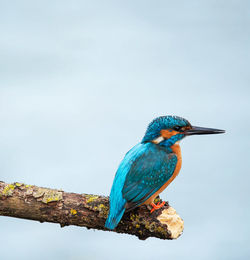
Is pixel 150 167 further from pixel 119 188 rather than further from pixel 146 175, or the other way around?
pixel 119 188

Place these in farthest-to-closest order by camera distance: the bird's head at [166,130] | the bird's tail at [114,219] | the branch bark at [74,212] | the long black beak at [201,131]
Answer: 1. the long black beak at [201,131]
2. the bird's head at [166,130]
3. the branch bark at [74,212]
4. the bird's tail at [114,219]

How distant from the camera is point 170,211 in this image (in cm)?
626

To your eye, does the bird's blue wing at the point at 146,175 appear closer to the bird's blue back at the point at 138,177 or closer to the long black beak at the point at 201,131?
the bird's blue back at the point at 138,177

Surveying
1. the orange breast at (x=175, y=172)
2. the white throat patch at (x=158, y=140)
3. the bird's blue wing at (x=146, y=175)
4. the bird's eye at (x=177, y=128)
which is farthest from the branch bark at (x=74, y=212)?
the bird's eye at (x=177, y=128)

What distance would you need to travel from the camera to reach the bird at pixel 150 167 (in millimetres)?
5996

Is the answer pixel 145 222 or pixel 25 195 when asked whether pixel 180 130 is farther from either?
pixel 25 195

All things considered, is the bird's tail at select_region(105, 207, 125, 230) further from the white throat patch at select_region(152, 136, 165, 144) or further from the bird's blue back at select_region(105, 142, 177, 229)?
the white throat patch at select_region(152, 136, 165, 144)

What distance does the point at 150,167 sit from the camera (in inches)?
241

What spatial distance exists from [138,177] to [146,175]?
0.32ft

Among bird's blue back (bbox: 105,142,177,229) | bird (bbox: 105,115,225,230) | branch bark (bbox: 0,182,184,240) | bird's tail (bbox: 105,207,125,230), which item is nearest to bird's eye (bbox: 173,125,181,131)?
bird (bbox: 105,115,225,230)

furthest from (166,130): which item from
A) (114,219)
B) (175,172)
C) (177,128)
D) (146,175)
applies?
(114,219)

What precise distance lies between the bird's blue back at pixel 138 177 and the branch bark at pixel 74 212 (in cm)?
24

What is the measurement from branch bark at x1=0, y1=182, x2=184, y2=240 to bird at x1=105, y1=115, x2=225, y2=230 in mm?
164

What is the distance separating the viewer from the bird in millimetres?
5996
